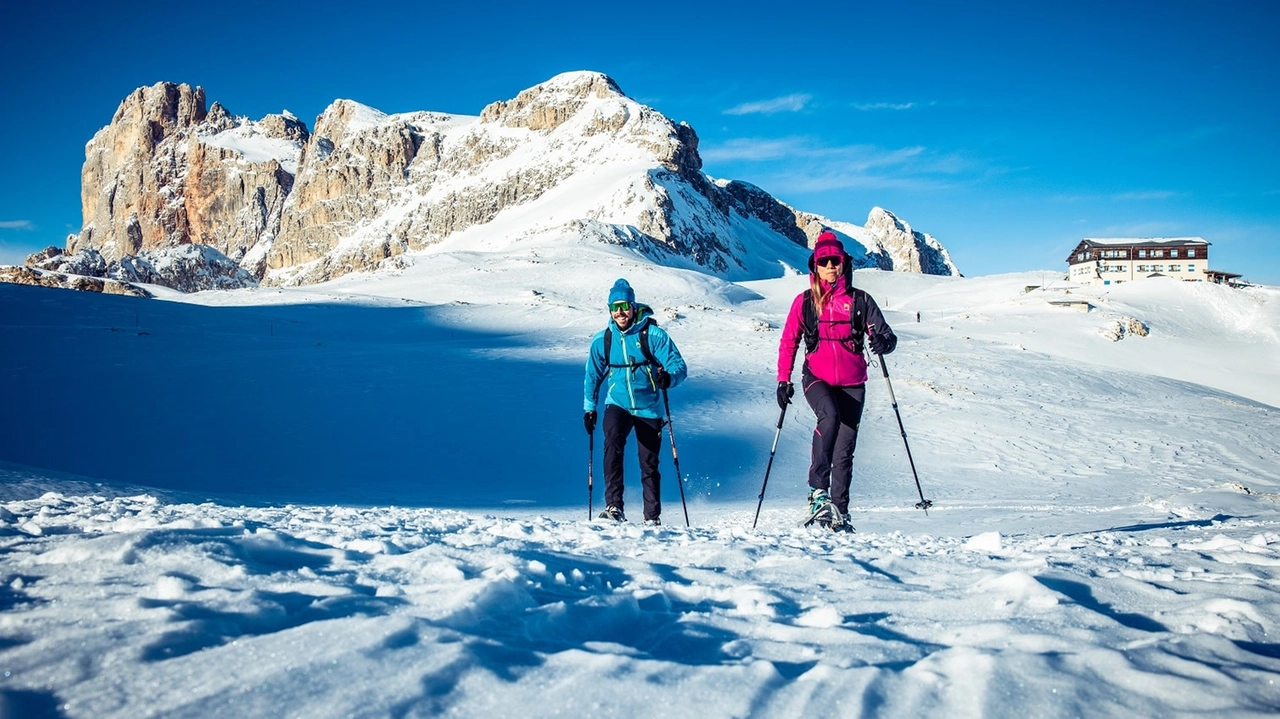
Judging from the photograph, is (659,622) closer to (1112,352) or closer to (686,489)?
(686,489)

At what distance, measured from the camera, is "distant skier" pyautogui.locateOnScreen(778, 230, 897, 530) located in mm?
5848

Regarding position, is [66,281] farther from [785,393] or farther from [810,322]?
[810,322]

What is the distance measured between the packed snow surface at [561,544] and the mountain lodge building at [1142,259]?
58.0 metres

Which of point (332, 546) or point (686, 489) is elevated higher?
point (332, 546)

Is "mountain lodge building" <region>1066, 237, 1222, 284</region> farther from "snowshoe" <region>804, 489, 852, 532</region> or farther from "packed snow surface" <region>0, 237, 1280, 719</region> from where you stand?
"snowshoe" <region>804, 489, 852, 532</region>

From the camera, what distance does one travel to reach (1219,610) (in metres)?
2.58

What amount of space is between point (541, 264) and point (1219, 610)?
37804 mm

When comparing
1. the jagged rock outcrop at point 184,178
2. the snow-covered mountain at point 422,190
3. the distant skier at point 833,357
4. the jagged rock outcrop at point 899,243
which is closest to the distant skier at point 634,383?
the distant skier at point 833,357

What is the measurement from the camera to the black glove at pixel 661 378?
6.30 metres

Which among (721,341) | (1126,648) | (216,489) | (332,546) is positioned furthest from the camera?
(721,341)

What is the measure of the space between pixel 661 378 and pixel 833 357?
4.86 feet

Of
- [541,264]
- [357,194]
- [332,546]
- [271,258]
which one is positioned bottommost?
[332,546]

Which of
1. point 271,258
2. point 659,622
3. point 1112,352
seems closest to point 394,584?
point 659,622

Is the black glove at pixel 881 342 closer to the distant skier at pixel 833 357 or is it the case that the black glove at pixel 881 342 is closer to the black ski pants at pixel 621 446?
the distant skier at pixel 833 357
